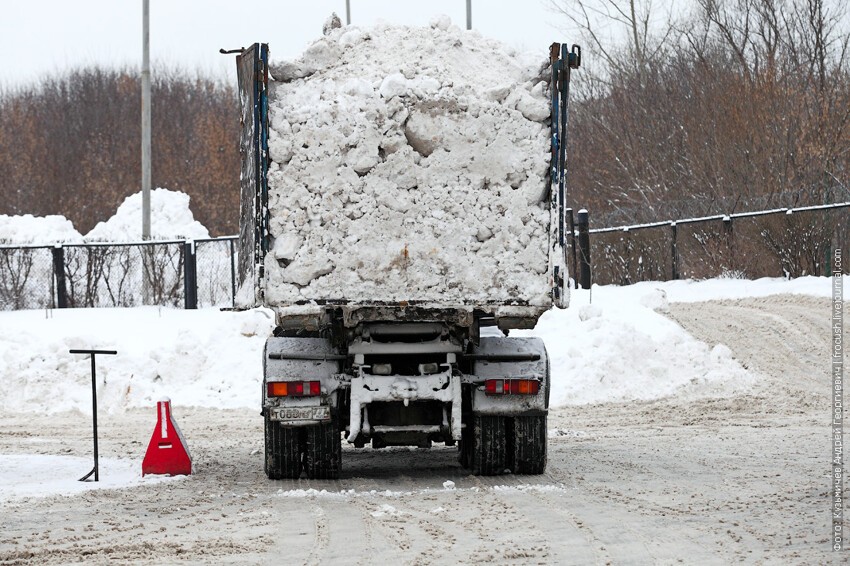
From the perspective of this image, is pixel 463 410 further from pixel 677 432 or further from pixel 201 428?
pixel 201 428

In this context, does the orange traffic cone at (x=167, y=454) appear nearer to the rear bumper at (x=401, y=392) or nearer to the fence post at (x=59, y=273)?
the rear bumper at (x=401, y=392)

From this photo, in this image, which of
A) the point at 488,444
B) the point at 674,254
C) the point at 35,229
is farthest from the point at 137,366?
the point at 35,229

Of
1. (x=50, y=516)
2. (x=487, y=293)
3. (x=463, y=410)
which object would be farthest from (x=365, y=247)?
(x=50, y=516)

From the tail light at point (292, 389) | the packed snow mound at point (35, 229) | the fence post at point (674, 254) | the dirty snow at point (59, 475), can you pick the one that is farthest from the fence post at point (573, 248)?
the tail light at point (292, 389)

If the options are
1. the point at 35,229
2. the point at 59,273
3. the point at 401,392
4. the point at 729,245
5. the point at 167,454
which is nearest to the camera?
the point at 401,392

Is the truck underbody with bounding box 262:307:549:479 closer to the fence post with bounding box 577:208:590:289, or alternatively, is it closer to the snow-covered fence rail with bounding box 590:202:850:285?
the fence post with bounding box 577:208:590:289

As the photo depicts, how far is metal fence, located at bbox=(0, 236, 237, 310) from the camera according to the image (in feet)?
78.0

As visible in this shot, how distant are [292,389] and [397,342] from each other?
2.95 ft

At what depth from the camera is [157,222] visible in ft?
125

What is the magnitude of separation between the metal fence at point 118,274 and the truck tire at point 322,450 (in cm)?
1286

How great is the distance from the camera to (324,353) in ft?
35.1

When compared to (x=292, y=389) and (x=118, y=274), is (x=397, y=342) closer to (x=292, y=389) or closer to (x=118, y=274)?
(x=292, y=389)

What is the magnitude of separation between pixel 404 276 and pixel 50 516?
10.2 ft

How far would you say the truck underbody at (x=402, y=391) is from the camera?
34.4 feet
